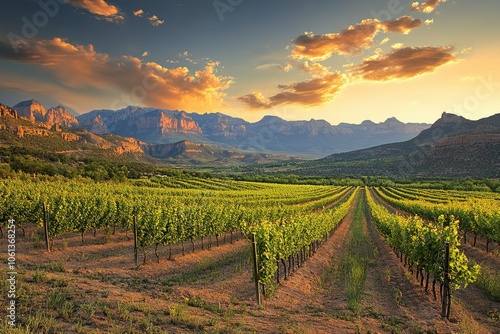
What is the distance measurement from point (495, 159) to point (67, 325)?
16064 cm

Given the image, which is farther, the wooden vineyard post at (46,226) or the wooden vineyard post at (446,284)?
the wooden vineyard post at (46,226)

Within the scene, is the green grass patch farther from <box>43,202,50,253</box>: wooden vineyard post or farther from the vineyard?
<box>43,202,50,253</box>: wooden vineyard post

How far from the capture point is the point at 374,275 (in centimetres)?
1867

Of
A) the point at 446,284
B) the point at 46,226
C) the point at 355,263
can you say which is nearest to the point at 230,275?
the point at 355,263

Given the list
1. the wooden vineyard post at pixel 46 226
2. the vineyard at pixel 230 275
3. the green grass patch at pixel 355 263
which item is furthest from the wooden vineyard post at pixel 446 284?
the wooden vineyard post at pixel 46 226

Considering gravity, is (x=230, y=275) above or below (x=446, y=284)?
below

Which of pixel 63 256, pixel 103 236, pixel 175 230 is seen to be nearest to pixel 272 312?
pixel 175 230

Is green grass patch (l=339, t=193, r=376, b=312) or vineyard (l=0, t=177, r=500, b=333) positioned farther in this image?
green grass patch (l=339, t=193, r=376, b=312)

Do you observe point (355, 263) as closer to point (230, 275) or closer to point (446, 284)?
point (446, 284)

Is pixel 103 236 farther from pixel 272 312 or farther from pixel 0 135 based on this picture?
pixel 0 135

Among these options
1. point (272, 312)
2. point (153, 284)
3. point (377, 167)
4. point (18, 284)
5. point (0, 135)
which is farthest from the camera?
point (377, 167)

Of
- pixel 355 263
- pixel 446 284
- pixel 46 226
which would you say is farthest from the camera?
pixel 355 263

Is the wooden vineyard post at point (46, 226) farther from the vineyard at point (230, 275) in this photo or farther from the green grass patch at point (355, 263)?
the green grass patch at point (355, 263)

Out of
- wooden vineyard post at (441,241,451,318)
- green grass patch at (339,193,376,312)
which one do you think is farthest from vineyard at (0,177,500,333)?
green grass patch at (339,193,376,312)
